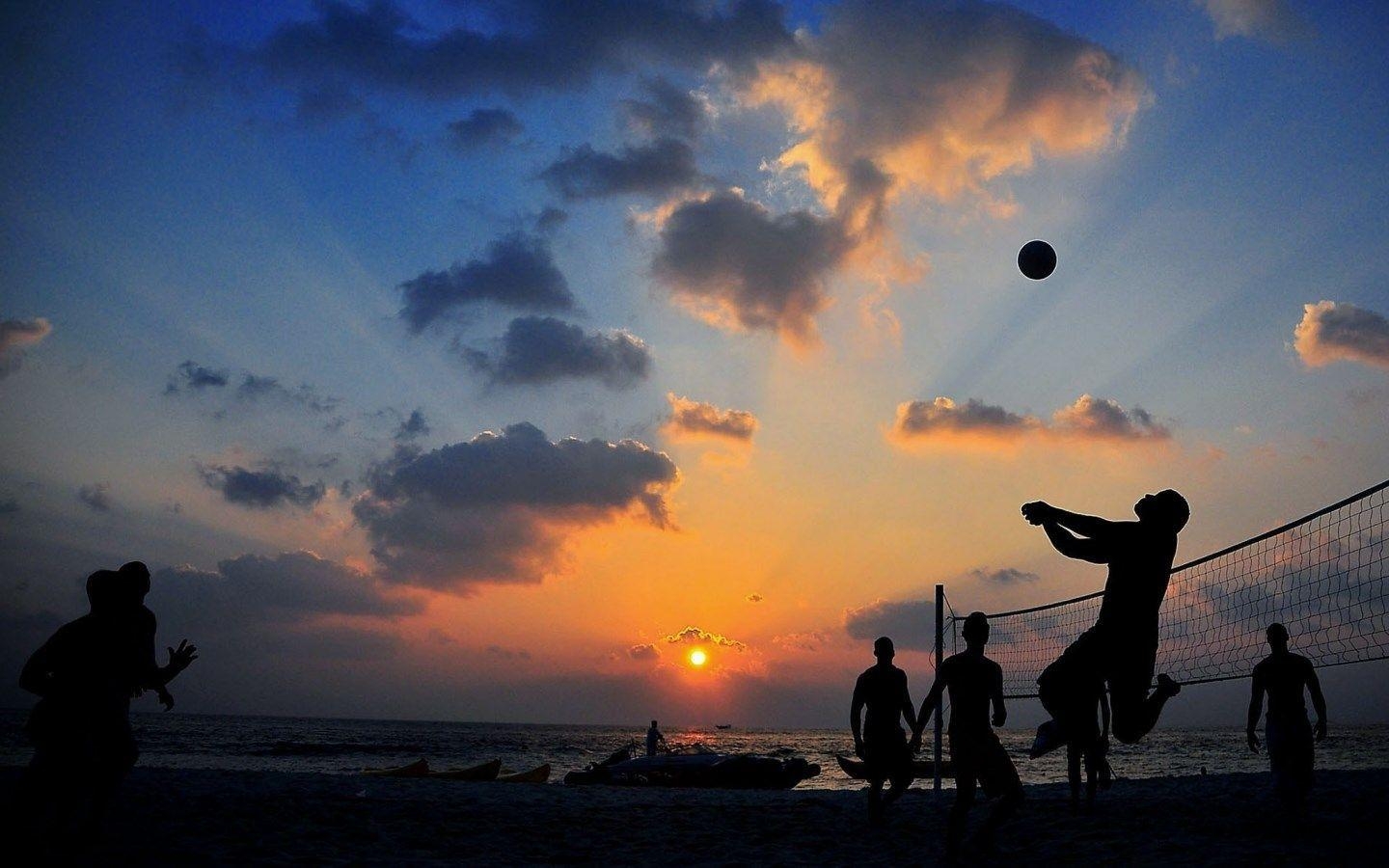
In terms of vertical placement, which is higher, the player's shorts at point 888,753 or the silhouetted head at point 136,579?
the silhouetted head at point 136,579

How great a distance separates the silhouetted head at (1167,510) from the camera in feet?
12.5

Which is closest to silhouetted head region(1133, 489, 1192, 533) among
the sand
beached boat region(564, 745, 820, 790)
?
the sand

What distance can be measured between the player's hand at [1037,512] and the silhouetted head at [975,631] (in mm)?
1828

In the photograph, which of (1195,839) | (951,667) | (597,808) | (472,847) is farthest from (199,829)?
(1195,839)

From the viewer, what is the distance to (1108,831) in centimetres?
596

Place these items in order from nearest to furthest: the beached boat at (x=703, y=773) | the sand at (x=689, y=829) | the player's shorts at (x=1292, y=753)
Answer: the sand at (x=689, y=829) < the player's shorts at (x=1292, y=753) < the beached boat at (x=703, y=773)

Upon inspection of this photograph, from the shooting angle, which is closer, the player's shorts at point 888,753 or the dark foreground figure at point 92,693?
the dark foreground figure at point 92,693

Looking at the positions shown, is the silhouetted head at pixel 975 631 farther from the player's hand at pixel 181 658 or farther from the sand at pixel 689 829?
the player's hand at pixel 181 658

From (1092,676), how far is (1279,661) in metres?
3.49

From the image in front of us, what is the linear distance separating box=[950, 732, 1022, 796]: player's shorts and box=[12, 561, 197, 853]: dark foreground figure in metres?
4.27

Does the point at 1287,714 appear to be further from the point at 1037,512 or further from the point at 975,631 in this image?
the point at 1037,512

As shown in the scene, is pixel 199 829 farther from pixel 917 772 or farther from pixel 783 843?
pixel 917 772

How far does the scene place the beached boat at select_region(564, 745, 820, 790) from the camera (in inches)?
565

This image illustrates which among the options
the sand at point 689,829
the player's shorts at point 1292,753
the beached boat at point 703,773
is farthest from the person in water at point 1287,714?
the beached boat at point 703,773
